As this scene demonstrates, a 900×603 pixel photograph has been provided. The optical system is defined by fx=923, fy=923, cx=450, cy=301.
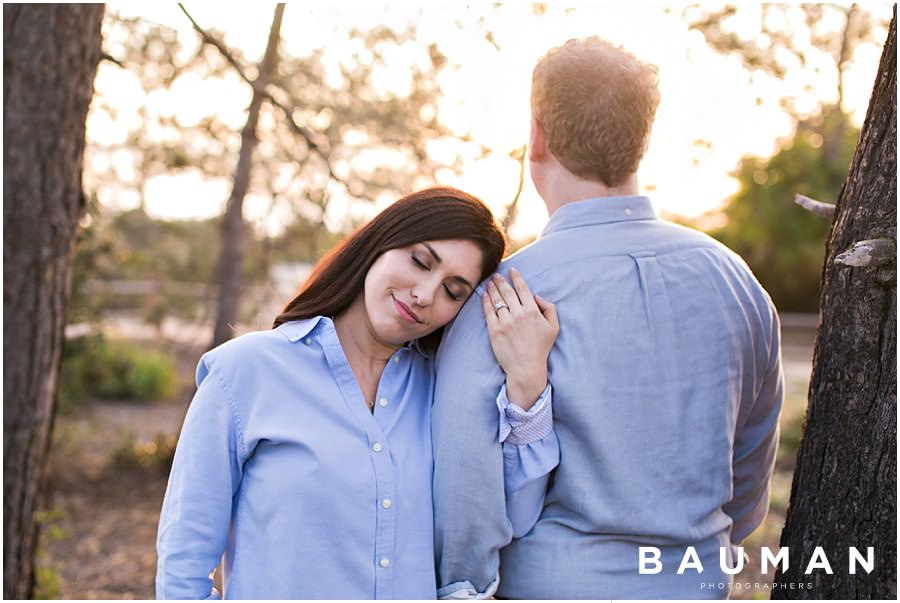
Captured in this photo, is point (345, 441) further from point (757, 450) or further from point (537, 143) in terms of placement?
point (757, 450)

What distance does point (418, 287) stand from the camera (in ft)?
6.47

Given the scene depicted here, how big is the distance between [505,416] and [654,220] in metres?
0.58

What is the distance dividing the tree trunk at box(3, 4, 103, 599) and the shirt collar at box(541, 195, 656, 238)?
215 cm

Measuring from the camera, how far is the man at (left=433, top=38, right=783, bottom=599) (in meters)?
1.91

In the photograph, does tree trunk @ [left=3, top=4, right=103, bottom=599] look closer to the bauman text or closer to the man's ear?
the man's ear

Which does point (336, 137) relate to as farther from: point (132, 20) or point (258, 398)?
A: point (258, 398)

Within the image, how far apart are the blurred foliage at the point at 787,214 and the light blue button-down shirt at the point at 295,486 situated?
1133cm

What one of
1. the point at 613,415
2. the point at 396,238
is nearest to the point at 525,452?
the point at 613,415

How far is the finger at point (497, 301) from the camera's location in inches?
76.5

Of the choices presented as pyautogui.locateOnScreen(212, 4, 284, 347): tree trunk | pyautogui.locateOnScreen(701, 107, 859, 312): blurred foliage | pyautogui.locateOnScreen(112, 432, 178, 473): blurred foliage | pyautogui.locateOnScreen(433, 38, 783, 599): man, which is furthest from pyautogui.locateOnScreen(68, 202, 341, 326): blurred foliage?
pyautogui.locateOnScreen(701, 107, 859, 312): blurred foliage

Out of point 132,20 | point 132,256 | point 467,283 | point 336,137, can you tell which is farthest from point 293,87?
point 467,283

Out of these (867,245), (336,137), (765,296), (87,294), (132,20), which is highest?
(132,20)

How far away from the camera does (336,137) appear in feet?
20.2

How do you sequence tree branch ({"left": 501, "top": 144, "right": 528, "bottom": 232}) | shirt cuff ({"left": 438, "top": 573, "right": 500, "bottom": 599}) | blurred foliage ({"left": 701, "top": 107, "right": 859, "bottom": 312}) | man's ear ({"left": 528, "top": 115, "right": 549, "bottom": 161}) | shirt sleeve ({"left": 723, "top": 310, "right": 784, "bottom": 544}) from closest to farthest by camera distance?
shirt cuff ({"left": 438, "top": 573, "right": 500, "bottom": 599}) < man's ear ({"left": 528, "top": 115, "right": 549, "bottom": 161}) < shirt sleeve ({"left": 723, "top": 310, "right": 784, "bottom": 544}) < tree branch ({"left": 501, "top": 144, "right": 528, "bottom": 232}) < blurred foliage ({"left": 701, "top": 107, "right": 859, "bottom": 312})
